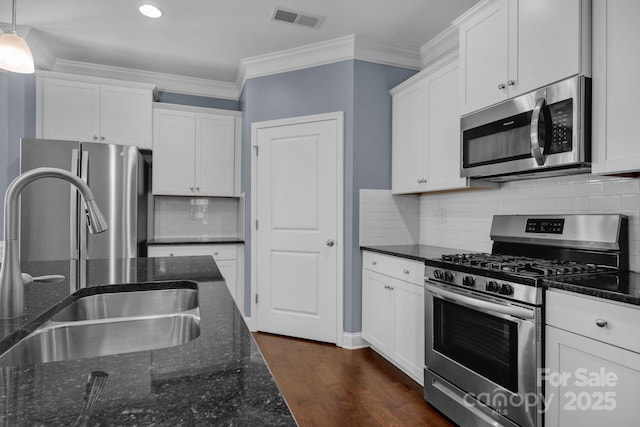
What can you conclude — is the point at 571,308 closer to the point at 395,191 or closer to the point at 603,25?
the point at 603,25

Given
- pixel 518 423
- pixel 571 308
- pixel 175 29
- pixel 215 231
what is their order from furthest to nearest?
pixel 215 231 < pixel 175 29 < pixel 518 423 < pixel 571 308

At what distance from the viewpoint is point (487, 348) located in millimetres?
1874

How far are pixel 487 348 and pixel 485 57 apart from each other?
1.65 m

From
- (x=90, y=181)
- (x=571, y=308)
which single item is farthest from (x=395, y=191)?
(x=90, y=181)

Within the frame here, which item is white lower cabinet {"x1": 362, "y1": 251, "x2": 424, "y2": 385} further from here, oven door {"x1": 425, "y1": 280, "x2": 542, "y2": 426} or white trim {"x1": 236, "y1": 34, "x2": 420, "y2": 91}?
white trim {"x1": 236, "y1": 34, "x2": 420, "y2": 91}

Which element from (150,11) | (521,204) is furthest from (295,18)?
(521,204)

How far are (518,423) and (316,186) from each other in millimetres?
2371

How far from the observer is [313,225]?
11.6 feet

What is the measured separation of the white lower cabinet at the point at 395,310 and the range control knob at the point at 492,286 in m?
0.64

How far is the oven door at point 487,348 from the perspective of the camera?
164 centimetres

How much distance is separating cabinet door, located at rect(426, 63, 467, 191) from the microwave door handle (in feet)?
2.20

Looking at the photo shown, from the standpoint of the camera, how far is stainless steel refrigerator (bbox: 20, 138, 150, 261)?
329 centimetres

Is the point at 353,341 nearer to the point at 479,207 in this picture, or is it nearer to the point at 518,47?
the point at 479,207

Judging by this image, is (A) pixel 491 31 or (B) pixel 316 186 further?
(B) pixel 316 186
